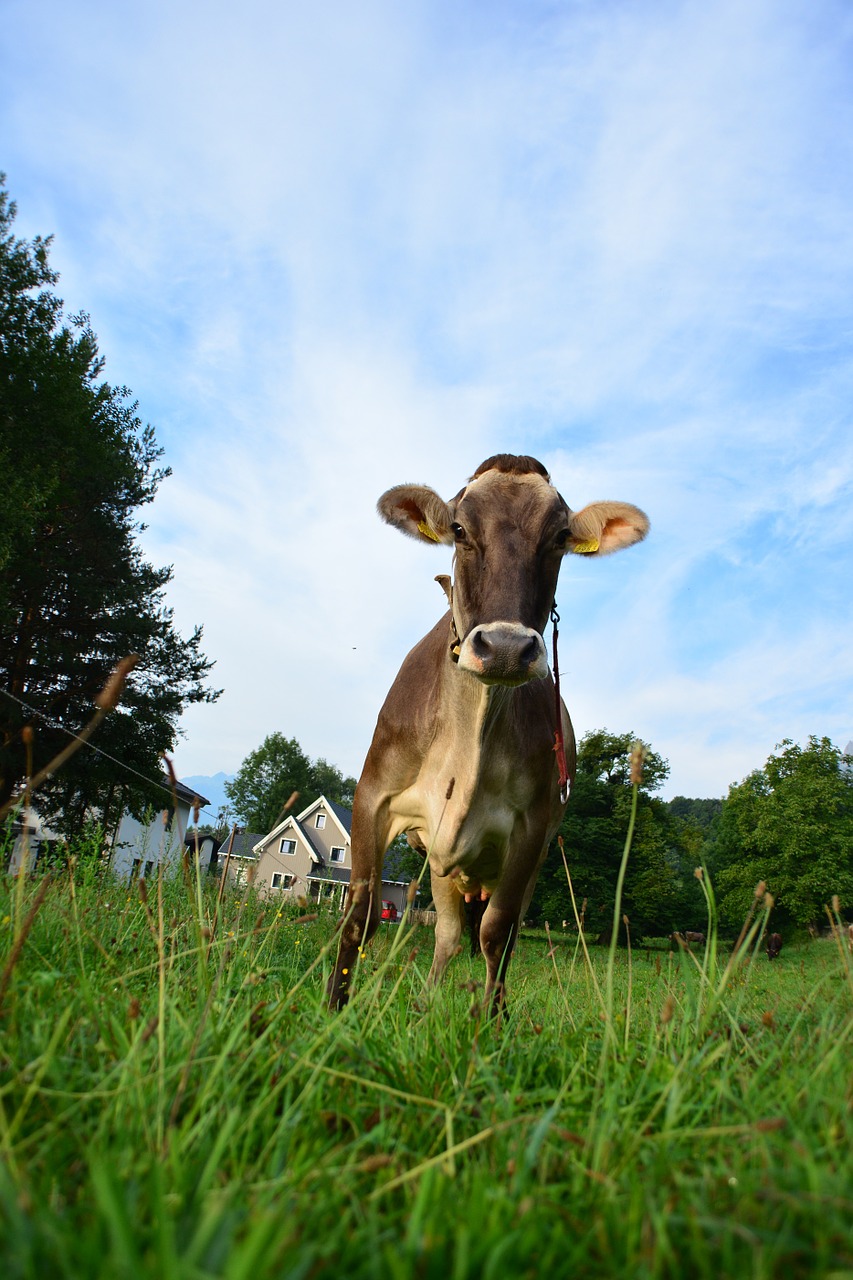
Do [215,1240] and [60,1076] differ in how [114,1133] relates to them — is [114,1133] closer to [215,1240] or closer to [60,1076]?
[60,1076]

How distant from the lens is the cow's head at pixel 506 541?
3820mm

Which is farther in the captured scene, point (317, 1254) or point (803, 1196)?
point (803, 1196)

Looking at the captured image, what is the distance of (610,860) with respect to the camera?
133 ft

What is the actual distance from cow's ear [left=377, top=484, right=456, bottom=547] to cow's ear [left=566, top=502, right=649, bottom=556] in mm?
825

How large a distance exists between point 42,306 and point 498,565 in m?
21.4

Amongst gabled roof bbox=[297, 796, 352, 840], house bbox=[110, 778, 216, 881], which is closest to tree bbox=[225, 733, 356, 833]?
gabled roof bbox=[297, 796, 352, 840]

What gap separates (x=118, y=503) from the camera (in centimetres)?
2295

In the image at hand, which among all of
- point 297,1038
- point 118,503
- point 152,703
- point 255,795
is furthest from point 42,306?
point 255,795

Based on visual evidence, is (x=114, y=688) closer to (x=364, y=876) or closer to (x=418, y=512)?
(x=364, y=876)

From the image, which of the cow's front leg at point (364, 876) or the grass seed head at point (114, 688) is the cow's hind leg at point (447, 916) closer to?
the cow's front leg at point (364, 876)

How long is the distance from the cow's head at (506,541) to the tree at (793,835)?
1644 inches

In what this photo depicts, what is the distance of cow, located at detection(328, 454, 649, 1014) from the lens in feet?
14.7

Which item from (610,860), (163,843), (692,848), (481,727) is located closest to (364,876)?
(481,727)

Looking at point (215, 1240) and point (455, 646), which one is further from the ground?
point (455, 646)
